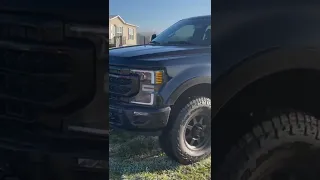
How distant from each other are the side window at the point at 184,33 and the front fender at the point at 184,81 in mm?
153

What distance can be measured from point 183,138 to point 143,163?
0.25 meters

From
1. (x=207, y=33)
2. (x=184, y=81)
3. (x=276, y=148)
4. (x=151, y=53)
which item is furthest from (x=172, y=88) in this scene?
(x=276, y=148)

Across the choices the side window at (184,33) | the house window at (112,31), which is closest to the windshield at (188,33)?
the side window at (184,33)

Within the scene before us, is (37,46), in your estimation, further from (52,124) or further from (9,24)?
(52,124)

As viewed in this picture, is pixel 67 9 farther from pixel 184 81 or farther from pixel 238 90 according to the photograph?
pixel 238 90

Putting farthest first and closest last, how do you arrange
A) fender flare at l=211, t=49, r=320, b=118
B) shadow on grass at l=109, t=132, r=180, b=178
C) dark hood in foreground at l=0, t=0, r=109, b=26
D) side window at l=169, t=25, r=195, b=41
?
dark hood in foreground at l=0, t=0, r=109, b=26 < shadow on grass at l=109, t=132, r=180, b=178 < side window at l=169, t=25, r=195, b=41 < fender flare at l=211, t=49, r=320, b=118

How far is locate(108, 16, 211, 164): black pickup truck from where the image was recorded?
6.67 ft

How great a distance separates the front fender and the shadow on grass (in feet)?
0.74

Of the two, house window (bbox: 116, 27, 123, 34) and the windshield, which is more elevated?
house window (bbox: 116, 27, 123, 34)

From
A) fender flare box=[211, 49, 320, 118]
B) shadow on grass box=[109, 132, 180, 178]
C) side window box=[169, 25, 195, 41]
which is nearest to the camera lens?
fender flare box=[211, 49, 320, 118]

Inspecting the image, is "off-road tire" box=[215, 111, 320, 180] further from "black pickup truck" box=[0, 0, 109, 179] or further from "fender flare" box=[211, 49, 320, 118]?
"black pickup truck" box=[0, 0, 109, 179]

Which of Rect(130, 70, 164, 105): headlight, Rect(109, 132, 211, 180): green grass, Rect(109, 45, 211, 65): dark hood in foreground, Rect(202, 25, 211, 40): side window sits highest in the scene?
Rect(202, 25, 211, 40): side window

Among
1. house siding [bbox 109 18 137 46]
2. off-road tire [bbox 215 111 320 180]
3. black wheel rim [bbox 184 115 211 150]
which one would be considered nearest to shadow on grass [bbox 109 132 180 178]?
black wheel rim [bbox 184 115 211 150]

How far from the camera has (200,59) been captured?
2.02 meters
